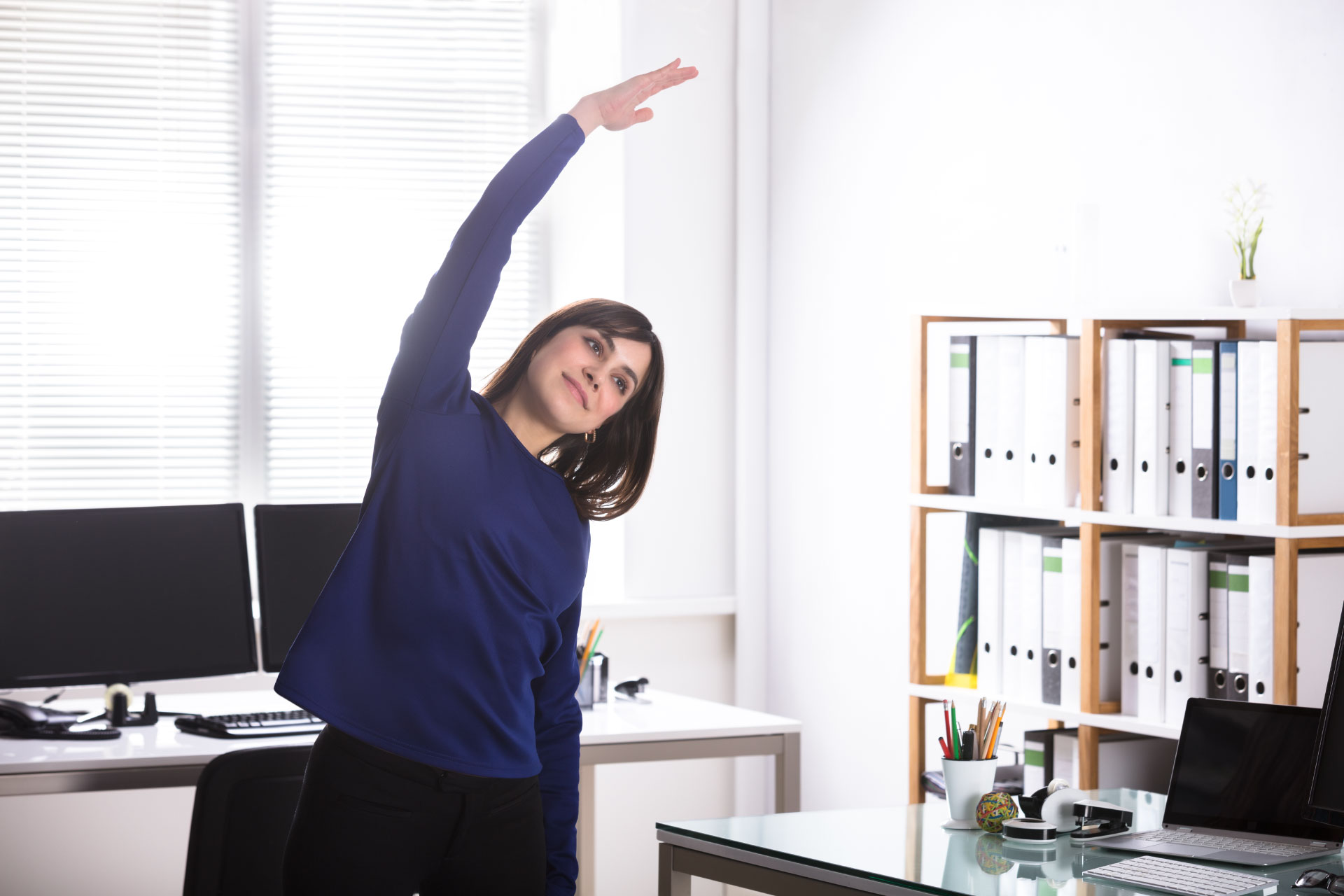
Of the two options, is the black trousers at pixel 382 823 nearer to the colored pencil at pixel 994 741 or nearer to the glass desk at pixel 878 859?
the glass desk at pixel 878 859

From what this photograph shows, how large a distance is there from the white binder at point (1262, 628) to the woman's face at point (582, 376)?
1211mm

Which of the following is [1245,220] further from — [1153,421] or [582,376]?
[582,376]

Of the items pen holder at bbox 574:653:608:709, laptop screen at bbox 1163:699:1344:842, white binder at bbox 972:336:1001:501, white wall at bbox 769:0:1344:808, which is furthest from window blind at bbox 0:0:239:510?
laptop screen at bbox 1163:699:1344:842

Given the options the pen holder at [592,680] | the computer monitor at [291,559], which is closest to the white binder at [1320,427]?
the pen holder at [592,680]

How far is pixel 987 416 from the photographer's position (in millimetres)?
3004

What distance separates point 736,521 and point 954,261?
44.9 inches

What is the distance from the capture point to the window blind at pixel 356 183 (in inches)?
161

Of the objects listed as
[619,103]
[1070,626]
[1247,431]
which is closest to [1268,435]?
[1247,431]

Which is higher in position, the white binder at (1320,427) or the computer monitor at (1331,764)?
the white binder at (1320,427)

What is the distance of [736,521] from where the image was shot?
14.3ft

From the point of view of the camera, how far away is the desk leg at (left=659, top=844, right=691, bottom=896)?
2.15m

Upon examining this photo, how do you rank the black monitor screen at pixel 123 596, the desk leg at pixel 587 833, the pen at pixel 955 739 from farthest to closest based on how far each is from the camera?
the desk leg at pixel 587 833
the black monitor screen at pixel 123 596
the pen at pixel 955 739

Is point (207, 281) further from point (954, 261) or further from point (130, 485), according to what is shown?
point (954, 261)

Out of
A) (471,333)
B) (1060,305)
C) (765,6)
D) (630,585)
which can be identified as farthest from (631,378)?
(765,6)
